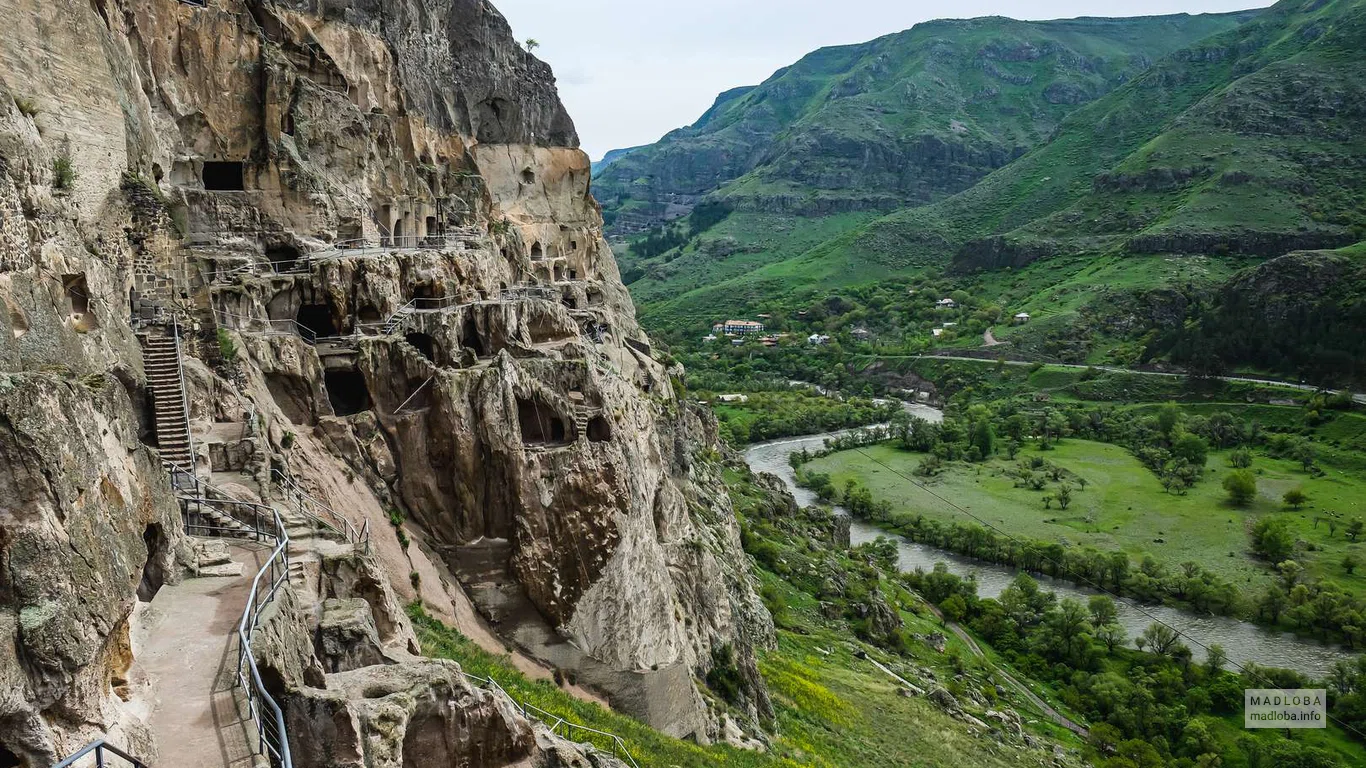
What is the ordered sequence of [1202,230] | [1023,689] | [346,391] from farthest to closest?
[1202,230] → [1023,689] → [346,391]

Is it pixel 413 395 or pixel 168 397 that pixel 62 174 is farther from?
pixel 413 395

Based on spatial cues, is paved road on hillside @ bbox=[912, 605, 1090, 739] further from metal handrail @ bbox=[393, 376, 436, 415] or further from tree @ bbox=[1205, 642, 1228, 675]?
metal handrail @ bbox=[393, 376, 436, 415]

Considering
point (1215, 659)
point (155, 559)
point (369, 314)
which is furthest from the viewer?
point (1215, 659)

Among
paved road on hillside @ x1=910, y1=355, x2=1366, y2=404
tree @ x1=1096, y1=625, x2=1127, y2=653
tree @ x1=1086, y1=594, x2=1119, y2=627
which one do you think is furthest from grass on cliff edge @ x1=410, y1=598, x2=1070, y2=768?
paved road on hillside @ x1=910, y1=355, x2=1366, y2=404

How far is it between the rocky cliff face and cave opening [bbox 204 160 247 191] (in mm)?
112

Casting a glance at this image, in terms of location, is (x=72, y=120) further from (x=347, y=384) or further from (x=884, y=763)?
(x=884, y=763)

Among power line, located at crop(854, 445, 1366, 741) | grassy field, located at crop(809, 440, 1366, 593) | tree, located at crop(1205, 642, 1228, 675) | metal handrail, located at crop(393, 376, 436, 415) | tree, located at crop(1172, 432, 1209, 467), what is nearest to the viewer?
metal handrail, located at crop(393, 376, 436, 415)

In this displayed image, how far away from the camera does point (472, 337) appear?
3084cm

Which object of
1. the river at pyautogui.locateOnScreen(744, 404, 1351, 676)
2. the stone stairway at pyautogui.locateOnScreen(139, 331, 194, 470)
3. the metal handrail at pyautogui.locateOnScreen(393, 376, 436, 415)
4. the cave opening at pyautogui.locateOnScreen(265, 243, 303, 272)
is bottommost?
the river at pyautogui.locateOnScreen(744, 404, 1351, 676)

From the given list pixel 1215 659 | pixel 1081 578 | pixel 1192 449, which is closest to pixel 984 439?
pixel 1192 449

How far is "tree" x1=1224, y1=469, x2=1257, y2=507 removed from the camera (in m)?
86.0

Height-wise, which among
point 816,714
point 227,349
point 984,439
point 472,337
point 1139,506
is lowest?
point 1139,506

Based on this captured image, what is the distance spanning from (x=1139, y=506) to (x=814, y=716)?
65043mm

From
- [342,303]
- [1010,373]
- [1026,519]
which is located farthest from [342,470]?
[1010,373]
